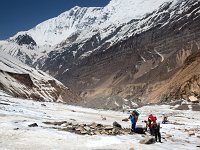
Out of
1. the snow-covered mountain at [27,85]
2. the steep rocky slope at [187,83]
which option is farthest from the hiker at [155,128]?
the steep rocky slope at [187,83]

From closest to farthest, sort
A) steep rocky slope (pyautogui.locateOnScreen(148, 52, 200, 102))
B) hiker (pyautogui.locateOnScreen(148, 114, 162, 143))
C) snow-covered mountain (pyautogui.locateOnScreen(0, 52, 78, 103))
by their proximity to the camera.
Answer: hiker (pyautogui.locateOnScreen(148, 114, 162, 143)) → snow-covered mountain (pyautogui.locateOnScreen(0, 52, 78, 103)) → steep rocky slope (pyautogui.locateOnScreen(148, 52, 200, 102))

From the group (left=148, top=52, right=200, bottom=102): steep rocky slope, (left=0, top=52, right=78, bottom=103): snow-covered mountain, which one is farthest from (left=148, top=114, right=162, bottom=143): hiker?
(left=148, top=52, right=200, bottom=102): steep rocky slope

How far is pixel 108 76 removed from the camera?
188250mm

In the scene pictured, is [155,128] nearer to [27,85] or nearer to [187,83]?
[27,85]

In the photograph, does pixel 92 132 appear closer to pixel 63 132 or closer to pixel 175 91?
pixel 63 132

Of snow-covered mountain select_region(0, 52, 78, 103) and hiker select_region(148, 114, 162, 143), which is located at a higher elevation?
snow-covered mountain select_region(0, 52, 78, 103)

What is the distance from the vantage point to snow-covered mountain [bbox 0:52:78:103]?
201 ft

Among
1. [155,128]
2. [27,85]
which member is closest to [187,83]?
[27,85]

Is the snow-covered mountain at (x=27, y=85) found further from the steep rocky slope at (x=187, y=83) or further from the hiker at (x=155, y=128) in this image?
the hiker at (x=155, y=128)

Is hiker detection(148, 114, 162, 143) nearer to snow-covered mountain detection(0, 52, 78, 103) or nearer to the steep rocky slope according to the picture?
snow-covered mountain detection(0, 52, 78, 103)

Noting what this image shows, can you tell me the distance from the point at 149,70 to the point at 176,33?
2334 centimetres

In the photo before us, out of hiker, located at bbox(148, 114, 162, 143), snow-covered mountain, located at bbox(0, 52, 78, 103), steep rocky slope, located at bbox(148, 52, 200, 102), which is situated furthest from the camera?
steep rocky slope, located at bbox(148, 52, 200, 102)

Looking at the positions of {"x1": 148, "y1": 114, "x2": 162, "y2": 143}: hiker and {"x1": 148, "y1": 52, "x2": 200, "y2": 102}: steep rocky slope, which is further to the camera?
{"x1": 148, "y1": 52, "x2": 200, "y2": 102}: steep rocky slope

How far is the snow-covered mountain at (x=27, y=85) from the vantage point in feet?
201
